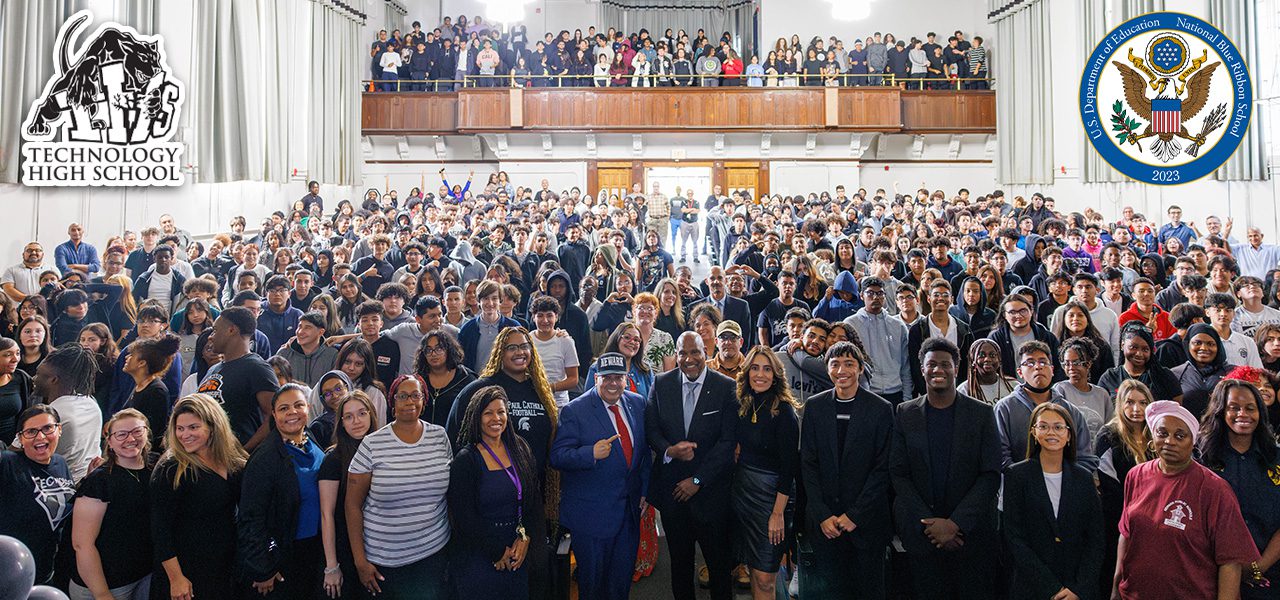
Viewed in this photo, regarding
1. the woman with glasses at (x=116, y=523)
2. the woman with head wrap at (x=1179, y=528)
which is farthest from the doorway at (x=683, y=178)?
the woman with glasses at (x=116, y=523)

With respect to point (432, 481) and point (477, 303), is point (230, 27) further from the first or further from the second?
point (432, 481)

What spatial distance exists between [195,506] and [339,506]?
589 mm

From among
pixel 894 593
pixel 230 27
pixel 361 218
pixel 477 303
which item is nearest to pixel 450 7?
pixel 230 27

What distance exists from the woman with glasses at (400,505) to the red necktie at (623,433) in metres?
0.90

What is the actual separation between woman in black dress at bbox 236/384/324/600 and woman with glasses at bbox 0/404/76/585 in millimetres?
764

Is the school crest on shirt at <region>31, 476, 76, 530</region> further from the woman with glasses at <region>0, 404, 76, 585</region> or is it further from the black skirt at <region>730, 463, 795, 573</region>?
the black skirt at <region>730, 463, 795, 573</region>

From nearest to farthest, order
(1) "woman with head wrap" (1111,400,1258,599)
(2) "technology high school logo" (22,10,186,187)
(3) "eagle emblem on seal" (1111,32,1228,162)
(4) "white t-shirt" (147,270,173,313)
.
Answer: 1. (1) "woman with head wrap" (1111,400,1258,599)
2. (4) "white t-shirt" (147,270,173,313)
3. (3) "eagle emblem on seal" (1111,32,1228,162)
4. (2) "technology high school logo" (22,10,186,187)

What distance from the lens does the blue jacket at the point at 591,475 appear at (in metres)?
4.31

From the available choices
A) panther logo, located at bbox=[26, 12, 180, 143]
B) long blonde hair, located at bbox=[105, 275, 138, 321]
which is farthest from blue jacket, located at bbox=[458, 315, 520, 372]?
panther logo, located at bbox=[26, 12, 180, 143]

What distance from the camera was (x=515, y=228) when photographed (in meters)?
10.3

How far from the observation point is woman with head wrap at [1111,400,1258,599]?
11.4ft

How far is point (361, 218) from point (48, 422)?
9.33 m

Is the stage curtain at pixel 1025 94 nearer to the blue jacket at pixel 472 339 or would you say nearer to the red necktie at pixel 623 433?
the blue jacket at pixel 472 339

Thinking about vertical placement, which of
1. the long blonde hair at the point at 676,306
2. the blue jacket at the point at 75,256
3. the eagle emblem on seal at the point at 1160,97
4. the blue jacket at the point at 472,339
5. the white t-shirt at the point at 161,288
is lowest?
the blue jacket at the point at 472,339
